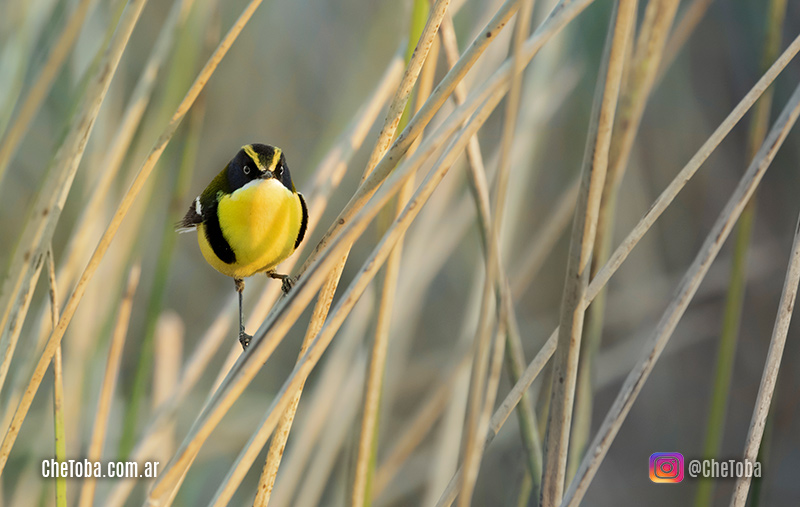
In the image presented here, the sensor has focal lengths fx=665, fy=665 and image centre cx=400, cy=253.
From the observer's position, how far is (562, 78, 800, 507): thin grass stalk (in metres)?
1.00

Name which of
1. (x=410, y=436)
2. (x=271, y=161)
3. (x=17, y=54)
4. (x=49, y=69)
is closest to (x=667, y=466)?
(x=410, y=436)

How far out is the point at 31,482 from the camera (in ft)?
5.92

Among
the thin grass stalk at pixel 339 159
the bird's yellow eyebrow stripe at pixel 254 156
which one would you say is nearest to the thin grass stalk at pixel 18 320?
the thin grass stalk at pixel 339 159

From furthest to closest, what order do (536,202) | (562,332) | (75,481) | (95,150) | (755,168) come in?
(536,202)
(95,150)
(75,481)
(755,168)
(562,332)

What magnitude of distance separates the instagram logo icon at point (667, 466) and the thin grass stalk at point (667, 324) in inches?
32.4

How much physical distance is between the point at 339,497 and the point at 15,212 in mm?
1620

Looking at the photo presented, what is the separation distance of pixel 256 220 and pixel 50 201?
0.45 m

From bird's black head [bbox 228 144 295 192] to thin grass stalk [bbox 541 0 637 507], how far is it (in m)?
0.81

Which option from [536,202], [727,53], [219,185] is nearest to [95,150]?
[219,185]

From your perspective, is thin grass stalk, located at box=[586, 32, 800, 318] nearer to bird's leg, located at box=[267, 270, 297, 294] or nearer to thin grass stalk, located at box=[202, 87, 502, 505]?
thin grass stalk, located at box=[202, 87, 502, 505]

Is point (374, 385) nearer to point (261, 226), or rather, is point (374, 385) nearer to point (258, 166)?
point (261, 226)

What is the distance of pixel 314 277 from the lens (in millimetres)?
854

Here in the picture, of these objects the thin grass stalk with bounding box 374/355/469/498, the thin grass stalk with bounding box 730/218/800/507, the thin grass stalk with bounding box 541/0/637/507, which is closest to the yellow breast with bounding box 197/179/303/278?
the thin grass stalk with bounding box 374/355/469/498

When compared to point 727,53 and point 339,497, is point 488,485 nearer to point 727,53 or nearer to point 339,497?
point 339,497
